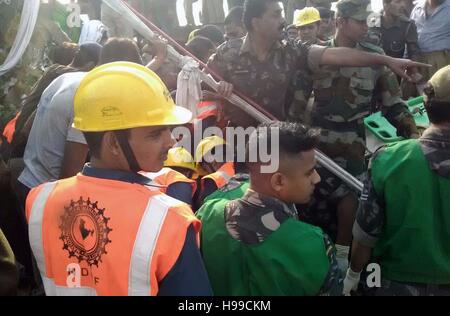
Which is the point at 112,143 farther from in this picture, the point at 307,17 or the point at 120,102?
the point at 307,17

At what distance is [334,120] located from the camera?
411 centimetres

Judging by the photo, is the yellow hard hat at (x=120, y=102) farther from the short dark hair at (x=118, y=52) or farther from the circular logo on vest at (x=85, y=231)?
the short dark hair at (x=118, y=52)

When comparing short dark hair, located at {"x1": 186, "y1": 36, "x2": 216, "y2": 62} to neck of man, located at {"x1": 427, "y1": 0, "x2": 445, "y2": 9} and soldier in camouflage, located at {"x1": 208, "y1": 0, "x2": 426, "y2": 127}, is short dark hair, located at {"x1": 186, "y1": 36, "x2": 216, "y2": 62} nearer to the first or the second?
soldier in camouflage, located at {"x1": 208, "y1": 0, "x2": 426, "y2": 127}

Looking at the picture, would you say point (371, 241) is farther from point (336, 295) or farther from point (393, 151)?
point (336, 295)

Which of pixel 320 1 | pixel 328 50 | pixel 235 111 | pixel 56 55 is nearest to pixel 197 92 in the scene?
pixel 235 111

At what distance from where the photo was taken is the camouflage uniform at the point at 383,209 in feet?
7.51

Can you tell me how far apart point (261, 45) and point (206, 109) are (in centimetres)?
58

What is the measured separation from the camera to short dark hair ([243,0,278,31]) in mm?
3840

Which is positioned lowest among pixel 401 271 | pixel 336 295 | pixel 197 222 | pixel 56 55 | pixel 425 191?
pixel 401 271

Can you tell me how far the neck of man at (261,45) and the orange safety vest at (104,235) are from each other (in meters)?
2.26

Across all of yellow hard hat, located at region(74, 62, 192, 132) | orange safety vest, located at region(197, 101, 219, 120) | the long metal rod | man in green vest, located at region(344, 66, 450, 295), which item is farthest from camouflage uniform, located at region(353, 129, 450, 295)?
orange safety vest, located at region(197, 101, 219, 120)

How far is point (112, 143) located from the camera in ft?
6.02

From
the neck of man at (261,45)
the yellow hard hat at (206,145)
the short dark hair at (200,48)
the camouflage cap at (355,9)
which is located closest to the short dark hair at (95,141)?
the yellow hard hat at (206,145)
